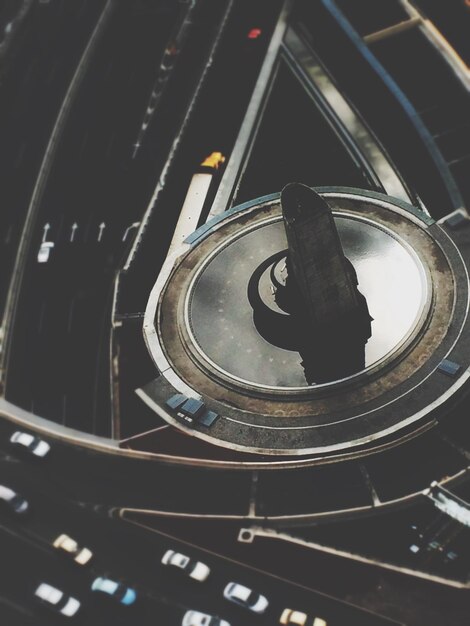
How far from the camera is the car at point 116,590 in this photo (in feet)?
98.4

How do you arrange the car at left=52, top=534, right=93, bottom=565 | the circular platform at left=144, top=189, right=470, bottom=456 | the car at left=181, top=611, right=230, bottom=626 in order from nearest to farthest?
the car at left=181, top=611, right=230, bottom=626 < the car at left=52, top=534, right=93, bottom=565 < the circular platform at left=144, top=189, right=470, bottom=456

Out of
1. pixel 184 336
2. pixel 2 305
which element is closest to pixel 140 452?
pixel 184 336

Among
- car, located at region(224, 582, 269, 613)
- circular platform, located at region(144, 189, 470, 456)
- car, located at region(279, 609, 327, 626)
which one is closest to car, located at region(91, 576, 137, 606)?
car, located at region(224, 582, 269, 613)

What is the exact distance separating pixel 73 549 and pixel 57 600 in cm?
241

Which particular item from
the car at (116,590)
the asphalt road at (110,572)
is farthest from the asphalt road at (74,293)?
the car at (116,590)

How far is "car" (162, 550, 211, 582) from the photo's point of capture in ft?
98.5

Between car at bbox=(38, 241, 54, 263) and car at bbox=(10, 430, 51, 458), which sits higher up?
car at bbox=(38, 241, 54, 263)

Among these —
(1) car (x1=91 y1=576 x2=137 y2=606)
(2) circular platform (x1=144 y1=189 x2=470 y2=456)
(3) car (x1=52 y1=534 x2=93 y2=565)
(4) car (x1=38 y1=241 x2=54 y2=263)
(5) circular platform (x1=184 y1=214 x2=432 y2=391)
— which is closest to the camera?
(1) car (x1=91 y1=576 x2=137 y2=606)

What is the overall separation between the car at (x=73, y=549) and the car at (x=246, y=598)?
7.20 metres

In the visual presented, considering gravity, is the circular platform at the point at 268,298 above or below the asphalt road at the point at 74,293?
below

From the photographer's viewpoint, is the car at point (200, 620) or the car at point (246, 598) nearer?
the car at point (200, 620)

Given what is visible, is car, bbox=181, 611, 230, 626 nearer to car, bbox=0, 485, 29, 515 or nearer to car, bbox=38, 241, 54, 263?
car, bbox=0, 485, 29, 515

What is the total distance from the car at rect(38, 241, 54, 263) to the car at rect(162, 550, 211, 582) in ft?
73.3

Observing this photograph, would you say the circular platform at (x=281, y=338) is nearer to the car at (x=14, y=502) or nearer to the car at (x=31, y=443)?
the car at (x=31, y=443)
